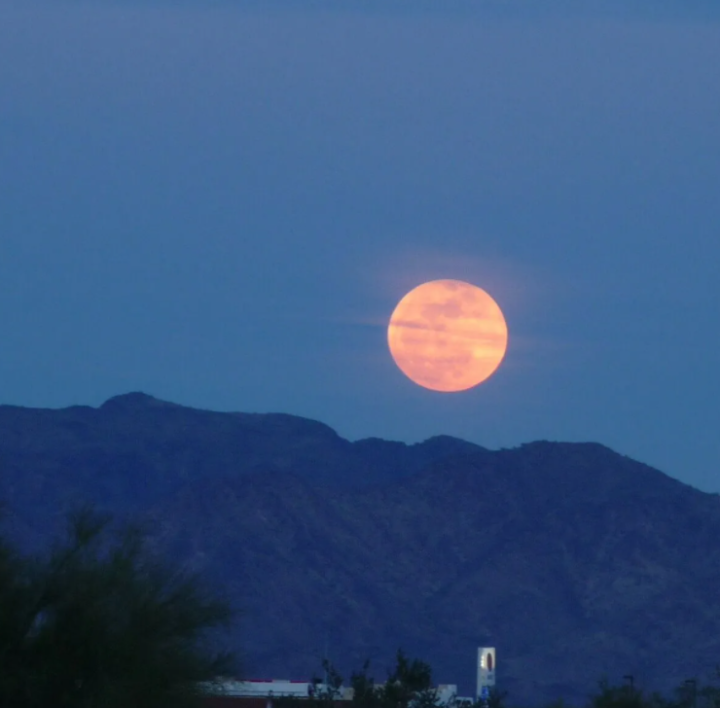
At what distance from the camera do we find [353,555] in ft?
513

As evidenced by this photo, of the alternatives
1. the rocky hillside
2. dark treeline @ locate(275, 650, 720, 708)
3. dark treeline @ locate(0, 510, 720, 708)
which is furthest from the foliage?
the rocky hillside

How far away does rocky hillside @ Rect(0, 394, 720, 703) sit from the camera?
137 metres

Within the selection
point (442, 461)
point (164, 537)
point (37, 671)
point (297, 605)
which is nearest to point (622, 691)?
point (37, 671)

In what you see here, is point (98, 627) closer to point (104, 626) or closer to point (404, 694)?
point (104, 626)

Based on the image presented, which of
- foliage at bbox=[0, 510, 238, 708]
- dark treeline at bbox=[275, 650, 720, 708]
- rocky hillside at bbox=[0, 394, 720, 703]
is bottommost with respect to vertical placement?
foliage at bbox=[0, 510, 238, 708]

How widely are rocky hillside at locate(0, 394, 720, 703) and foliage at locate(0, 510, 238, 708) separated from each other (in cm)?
10605

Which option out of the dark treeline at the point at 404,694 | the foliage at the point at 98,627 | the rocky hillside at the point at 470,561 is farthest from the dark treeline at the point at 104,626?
the rocky hillside at the point at 470,561

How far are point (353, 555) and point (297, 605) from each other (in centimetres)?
1701

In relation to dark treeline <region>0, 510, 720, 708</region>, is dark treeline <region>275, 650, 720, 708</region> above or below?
above

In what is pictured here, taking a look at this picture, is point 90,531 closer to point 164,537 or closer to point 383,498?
point 164,537

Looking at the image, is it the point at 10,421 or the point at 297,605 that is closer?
the point at 297,605

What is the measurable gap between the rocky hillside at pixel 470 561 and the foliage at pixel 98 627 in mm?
106046

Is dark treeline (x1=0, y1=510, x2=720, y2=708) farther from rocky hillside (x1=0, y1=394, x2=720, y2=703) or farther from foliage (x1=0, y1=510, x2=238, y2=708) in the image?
rocky hillside (x1=0, y1=394, x2=720, y2=703)

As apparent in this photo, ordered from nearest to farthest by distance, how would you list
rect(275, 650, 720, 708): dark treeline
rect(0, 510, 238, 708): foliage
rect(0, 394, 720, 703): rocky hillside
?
rect(0, 510, 238, 708): foliage, rect(275, 650, 720, 708): dark treeline, rect(0, 394, 720, 703): rocky hillside
